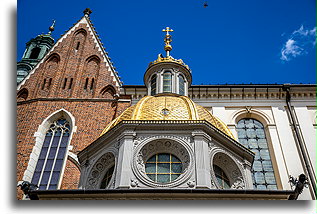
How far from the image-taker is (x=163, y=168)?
850cm

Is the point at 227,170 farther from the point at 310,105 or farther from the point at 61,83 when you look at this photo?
the point at 61,83

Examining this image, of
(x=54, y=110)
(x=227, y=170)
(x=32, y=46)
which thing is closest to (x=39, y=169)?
(x=54, y=110)

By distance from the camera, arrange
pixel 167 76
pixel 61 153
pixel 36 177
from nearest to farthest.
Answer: pixel 36 177 < pixel 61 153 < pixel 167 76

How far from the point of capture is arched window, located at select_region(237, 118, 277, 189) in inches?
495

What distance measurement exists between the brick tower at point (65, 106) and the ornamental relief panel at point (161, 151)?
12.5 feet

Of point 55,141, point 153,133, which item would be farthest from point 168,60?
point 153,133

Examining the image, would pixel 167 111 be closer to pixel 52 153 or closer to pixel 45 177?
pixel 45 177

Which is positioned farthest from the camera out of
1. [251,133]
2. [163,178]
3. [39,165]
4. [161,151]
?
[251,133]

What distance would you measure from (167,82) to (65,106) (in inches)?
161

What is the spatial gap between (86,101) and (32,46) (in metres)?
16.7

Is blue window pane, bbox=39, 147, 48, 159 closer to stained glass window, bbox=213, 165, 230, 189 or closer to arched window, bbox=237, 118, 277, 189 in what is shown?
stained glass window, bbox=213, 165, 230, 189

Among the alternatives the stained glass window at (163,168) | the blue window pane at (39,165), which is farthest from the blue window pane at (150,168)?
the blue window pane at (39,165)

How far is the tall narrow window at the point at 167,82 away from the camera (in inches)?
510

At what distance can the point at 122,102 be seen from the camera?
14297 millimetres
